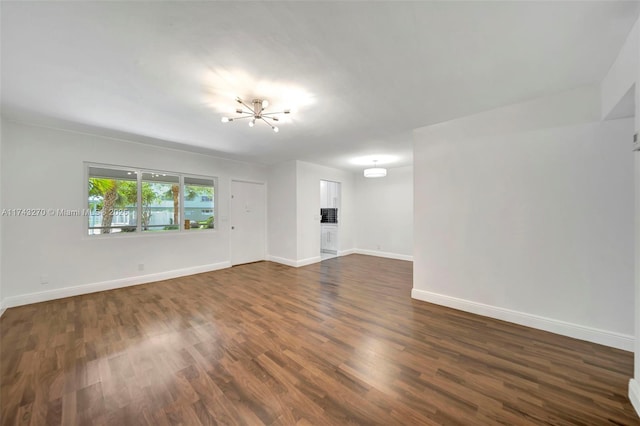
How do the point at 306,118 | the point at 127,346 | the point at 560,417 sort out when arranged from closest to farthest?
the point at 560,417 → the point at 127,346 → the point at 306,118

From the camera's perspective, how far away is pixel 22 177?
10.8ft

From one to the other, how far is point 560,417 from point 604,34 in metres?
2.69

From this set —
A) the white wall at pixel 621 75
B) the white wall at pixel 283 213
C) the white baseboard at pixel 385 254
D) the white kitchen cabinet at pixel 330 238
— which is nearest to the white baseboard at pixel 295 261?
the white wall at pixel 283 213

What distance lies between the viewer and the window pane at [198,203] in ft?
16.3

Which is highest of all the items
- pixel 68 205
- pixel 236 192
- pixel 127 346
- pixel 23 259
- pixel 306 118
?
pixel 306 118

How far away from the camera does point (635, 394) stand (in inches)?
60.9

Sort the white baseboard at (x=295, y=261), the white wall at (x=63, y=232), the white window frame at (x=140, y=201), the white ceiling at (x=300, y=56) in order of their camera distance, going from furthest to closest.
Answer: the white baseboard at (x=295, y=261)
the white window frame at (x=140, y=201)
the white wall at (x=63, y=232)
the white ceiling at (x=300, y=56)

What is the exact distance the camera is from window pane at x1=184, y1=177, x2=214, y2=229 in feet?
16.3

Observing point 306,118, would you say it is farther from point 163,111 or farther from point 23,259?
point 23,259

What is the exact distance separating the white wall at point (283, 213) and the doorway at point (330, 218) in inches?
59.5

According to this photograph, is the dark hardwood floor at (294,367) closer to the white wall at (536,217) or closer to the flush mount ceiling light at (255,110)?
the white wall at (536,217)

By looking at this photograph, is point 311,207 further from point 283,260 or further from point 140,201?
point 140,201

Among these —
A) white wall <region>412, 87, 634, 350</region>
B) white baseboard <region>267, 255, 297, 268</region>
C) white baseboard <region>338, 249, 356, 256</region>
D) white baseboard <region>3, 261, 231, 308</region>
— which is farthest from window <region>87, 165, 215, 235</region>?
white wall <region>412, 87, 634, 350</region>

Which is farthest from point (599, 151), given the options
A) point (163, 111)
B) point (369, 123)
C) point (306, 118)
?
point (163, 111)
